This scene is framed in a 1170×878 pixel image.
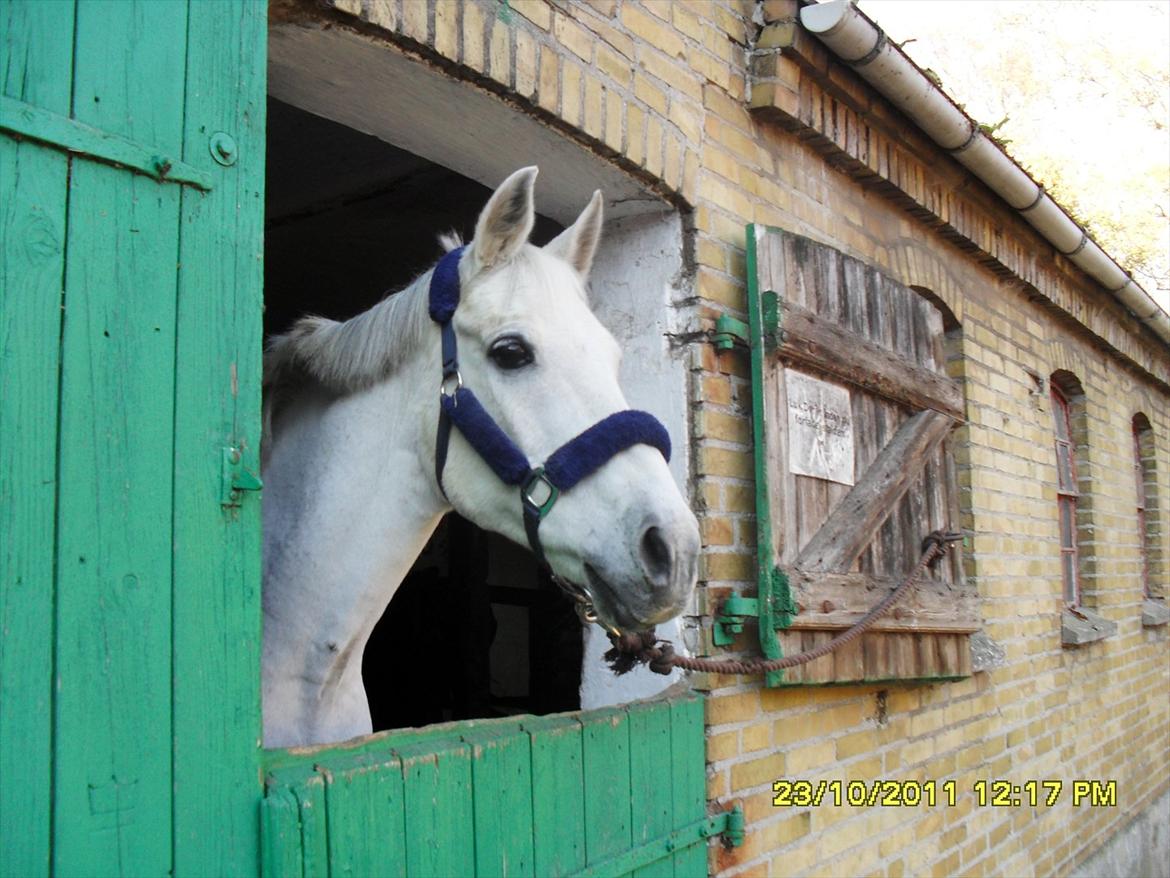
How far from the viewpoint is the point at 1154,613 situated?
7.16 metres

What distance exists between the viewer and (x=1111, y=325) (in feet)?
21.4

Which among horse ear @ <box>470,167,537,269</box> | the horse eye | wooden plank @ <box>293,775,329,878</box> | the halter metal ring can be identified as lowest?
wooden plank @ <box>293,775,329,878</box>

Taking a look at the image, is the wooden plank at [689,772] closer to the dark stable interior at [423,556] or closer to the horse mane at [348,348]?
the horse mane at [348,348]

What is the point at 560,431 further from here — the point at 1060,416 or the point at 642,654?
the point at 1060,416

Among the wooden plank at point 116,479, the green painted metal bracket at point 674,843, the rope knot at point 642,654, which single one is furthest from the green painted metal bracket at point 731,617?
the wooden plank at point 116,479

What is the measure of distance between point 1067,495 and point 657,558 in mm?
5661

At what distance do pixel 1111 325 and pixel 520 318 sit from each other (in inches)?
241

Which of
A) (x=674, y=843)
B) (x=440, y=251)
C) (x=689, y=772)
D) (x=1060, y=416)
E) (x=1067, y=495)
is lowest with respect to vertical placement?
(x=674, y=843)

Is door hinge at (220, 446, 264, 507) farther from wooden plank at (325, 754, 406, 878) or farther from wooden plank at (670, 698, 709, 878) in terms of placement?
wooden plank at (670, 698, 709, 878)

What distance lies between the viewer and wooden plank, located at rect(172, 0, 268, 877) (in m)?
1.39

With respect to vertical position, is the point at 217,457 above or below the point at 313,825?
above
